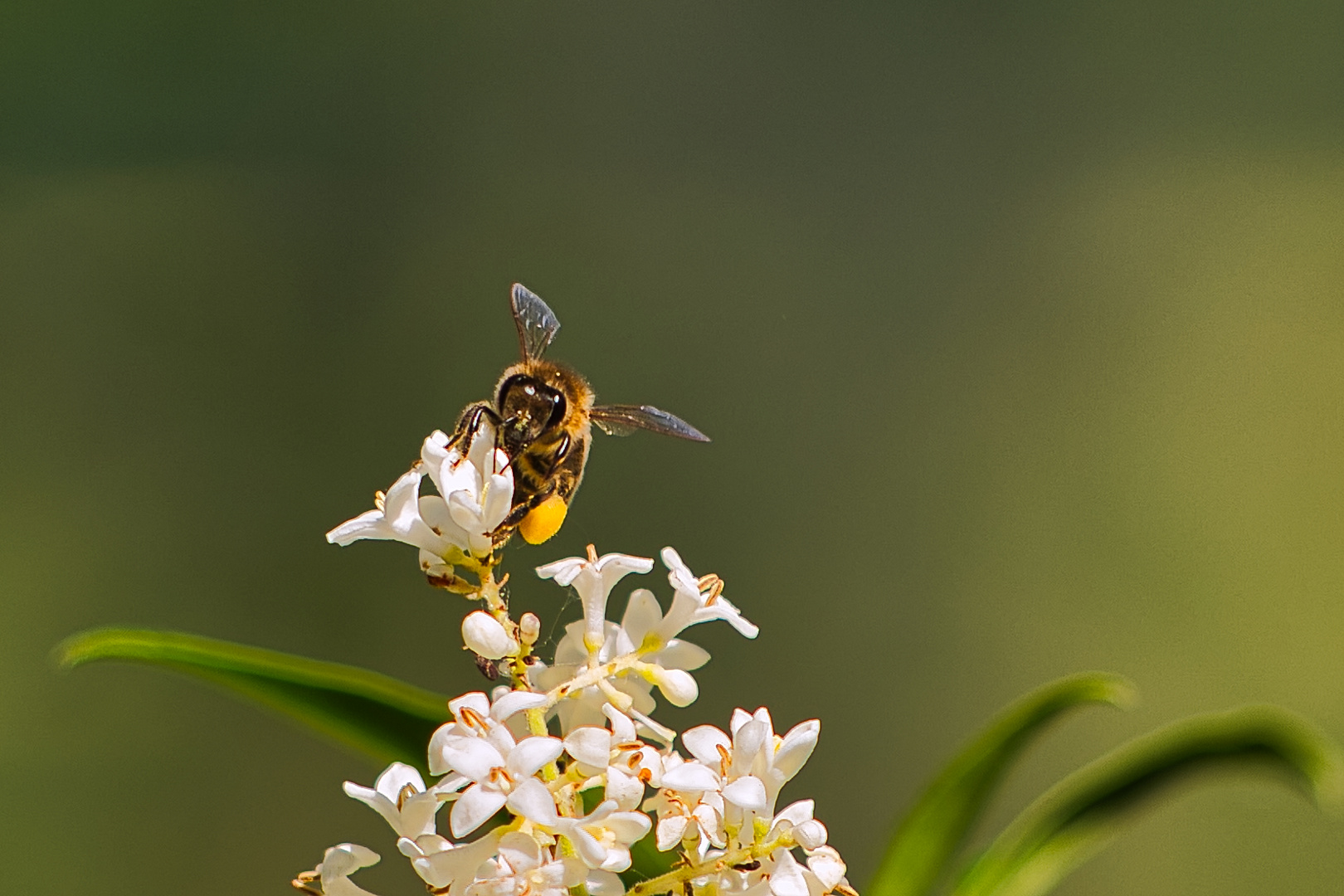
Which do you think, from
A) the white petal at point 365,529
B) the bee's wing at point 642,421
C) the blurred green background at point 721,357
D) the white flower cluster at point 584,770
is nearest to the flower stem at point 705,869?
the white flower cluster at point 584,770

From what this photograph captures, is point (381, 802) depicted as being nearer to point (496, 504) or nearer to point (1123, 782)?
point (496, 504)

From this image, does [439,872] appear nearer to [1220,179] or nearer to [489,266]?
[489,266]

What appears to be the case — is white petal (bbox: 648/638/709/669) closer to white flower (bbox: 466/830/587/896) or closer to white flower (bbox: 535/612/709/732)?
white flower (bbox: 535/612/709/732)

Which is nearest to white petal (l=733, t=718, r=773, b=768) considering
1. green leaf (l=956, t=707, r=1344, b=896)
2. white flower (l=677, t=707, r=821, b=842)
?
white flower (l=677, t=707, r=821, b=842)

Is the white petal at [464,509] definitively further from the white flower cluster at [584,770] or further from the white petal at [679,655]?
the white petal at [679,655]

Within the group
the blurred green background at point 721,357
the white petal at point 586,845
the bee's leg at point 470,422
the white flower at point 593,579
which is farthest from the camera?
the blurred green background at point 721,357

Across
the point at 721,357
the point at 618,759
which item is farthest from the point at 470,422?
the point at 721,357
